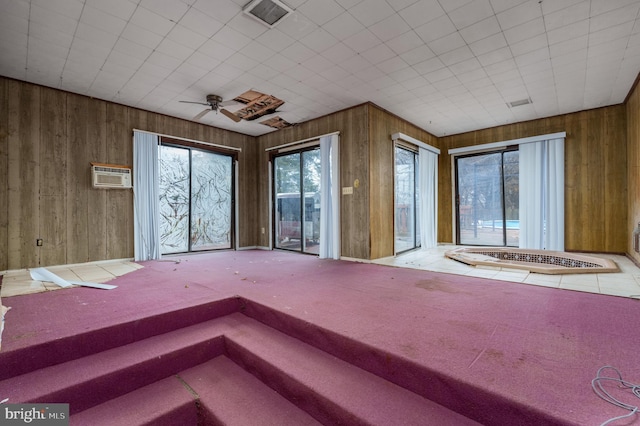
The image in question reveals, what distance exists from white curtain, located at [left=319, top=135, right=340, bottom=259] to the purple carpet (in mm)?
2406

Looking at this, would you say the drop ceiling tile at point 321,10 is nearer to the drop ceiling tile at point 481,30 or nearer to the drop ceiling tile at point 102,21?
the drop ceiling tile at point 481,30

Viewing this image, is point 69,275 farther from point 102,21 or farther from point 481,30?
point 481,30

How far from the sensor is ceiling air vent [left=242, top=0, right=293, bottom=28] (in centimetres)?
259

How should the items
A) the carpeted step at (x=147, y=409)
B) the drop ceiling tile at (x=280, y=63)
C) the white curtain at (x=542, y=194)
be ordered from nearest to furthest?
the carpeted step at (x=147, y=409) < the drop ceiling tile at (x=280, y=63) < the white curtain at (x=542, y=194)

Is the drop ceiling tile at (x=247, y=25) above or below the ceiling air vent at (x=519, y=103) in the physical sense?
above

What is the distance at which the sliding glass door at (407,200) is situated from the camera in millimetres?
5922

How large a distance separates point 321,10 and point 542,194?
5.41 metres

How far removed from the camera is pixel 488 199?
6574 millimetres

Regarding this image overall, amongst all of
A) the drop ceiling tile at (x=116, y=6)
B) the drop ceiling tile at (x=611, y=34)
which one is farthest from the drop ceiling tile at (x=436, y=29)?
the drop ceiling tile at (x=116, y=6)

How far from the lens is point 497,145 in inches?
240

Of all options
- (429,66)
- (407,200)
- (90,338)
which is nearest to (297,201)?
(407,200)

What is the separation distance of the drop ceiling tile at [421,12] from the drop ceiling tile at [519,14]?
61 cm

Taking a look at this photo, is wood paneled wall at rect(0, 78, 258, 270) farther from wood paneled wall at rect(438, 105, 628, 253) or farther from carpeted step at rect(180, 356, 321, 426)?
wood paneled wall at rect(438, 105, 628, 253)

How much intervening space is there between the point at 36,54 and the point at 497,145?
7.67 meters
